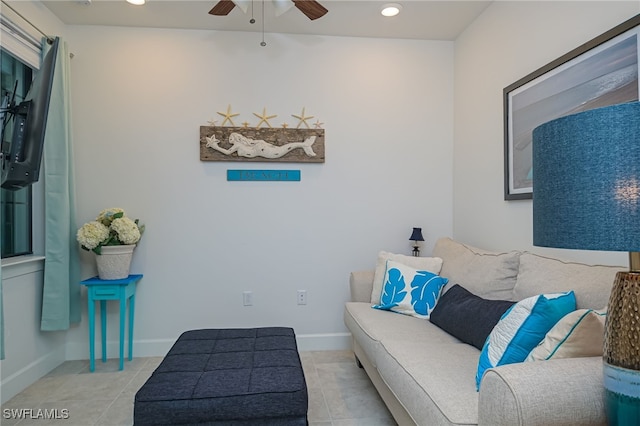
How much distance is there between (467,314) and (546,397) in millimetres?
982

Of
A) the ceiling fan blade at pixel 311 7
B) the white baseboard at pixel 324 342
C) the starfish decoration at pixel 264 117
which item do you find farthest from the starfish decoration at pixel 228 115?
the white baseboard at pixel 324 342

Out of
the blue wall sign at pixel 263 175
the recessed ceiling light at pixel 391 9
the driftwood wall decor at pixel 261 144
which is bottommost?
the blue wall sign at pixel 263 175

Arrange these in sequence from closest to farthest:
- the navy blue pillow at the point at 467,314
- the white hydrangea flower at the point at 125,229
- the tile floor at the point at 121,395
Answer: the navy blue pillow at the point at 467,314 → the tile floor at the point at 121,395 → the white hydrangea flower at the point at 125,229

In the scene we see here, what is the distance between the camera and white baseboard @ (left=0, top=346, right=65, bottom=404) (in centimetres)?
242

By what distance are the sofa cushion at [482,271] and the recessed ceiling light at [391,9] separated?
71.3 inches

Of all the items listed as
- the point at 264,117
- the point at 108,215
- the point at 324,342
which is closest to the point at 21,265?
the point at 108,215

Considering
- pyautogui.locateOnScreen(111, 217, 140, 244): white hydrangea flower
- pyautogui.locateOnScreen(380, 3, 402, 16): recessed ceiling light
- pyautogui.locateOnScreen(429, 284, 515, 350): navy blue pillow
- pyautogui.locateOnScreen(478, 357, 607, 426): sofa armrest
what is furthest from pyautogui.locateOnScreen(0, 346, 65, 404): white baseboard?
pyautogui.locateOnScreen(380, 3, 402, 16): recessed ceiling light

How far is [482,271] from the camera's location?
230cm

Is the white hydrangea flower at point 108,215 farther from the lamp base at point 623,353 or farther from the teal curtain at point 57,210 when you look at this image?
the lamp base at point 623,353

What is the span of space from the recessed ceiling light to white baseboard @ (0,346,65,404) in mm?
3546

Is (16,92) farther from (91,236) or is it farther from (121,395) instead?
(121,395)

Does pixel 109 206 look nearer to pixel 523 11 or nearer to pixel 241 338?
pixel 241 338

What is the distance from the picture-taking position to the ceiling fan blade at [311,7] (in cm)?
241

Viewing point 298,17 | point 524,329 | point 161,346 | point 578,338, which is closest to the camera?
point 578,338
